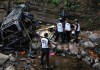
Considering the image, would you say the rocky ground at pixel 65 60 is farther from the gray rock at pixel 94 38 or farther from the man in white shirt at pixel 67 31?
the man in white shirt at pixel 67 31

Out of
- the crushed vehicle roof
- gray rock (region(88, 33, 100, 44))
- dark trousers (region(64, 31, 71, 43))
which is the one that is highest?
the crushed vehicle roof

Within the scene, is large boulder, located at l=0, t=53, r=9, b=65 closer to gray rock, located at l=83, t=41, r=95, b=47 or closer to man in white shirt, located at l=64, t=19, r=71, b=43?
man in white shirt, located at l=64, t=19, r=71, b=43

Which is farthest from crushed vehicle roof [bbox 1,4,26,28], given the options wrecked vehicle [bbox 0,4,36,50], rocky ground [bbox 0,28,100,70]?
rocky ground [bbox 0,28,100,70]

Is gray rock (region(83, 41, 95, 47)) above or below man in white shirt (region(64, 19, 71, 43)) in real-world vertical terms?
below

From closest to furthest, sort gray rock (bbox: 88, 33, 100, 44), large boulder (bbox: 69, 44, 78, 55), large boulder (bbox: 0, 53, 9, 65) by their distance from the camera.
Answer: large boulder (bbox: 0, 53, 9, 65)
large boulder (bbox: 69, 44, 78, 55)
gray rock (bbox: 88, 33, 100, 44)

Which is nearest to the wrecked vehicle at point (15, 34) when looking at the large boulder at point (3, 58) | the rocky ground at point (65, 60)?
the rocky ground at point (65, 60)

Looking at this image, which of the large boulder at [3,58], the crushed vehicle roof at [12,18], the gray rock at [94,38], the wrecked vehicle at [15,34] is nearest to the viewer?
the large boulder at [3,58]

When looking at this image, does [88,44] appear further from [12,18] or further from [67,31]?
[12,18]

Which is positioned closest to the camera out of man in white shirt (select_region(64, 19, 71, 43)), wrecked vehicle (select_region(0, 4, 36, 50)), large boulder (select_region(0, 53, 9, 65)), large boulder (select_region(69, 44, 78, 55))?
large boulder (select_region(0, 53, 9, 65))

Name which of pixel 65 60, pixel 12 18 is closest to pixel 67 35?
pixel 65 60

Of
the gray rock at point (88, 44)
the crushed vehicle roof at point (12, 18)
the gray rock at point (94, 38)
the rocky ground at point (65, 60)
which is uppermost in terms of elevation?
the crushed vehicle roof at point (12, 18)

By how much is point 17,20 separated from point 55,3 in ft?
22.5

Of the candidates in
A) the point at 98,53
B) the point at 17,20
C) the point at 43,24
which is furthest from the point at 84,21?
the point at 17,20

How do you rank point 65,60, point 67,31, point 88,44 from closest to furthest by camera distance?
1. point 65,60
2. point 88,44
3. point 67,31
